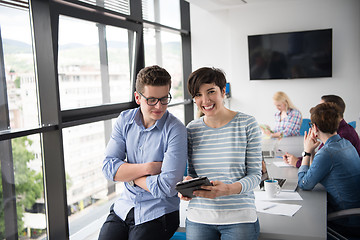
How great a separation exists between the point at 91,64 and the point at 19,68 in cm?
114

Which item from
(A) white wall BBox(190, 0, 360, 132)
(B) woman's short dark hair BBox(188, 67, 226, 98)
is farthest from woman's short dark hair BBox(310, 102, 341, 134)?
(A) white wall BBox(190, 0, 360, 132)

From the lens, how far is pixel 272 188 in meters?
2.55

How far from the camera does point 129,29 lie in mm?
4086

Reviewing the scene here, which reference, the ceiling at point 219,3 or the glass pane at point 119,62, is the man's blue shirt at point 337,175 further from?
the ceiling at point 219,3

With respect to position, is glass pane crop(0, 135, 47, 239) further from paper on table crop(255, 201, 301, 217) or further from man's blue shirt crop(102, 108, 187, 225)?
paper on table crop(255, 201, 301, 217)

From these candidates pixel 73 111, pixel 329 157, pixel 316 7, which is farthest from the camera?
pixel 316 7

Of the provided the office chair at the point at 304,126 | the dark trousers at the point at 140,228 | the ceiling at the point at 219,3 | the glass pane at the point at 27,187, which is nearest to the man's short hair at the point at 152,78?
the dark trousers at the point at 140,228

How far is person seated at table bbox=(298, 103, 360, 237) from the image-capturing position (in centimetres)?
255

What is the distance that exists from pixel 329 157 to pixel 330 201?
0.35m

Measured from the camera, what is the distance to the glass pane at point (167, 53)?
17.6 feet

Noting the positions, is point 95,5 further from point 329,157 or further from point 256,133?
point 329,157

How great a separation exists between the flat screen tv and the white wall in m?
0.12

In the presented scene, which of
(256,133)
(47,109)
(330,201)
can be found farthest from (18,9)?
(330,201)

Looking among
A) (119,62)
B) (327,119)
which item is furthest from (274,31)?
(327,119)
